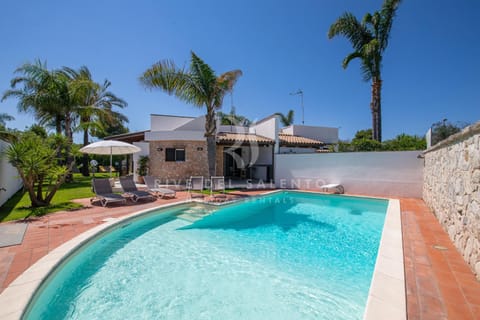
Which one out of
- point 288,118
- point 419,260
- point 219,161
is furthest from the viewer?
point 288,118

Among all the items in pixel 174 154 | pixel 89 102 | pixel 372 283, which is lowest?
pixel 372 283

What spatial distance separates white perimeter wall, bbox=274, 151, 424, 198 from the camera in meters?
14.2

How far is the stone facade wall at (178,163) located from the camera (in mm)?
18828

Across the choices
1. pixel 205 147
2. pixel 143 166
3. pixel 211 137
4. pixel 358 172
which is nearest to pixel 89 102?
pixel 143 166

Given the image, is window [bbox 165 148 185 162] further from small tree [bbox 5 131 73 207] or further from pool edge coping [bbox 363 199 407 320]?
pool edge coping [bbox 363 199 407 320]

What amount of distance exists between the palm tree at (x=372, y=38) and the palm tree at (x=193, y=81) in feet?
41.5

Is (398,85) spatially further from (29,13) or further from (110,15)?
(29,13)

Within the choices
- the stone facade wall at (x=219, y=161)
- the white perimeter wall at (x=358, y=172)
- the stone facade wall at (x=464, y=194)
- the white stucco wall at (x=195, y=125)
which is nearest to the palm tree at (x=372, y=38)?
the white perimeter wall at (x=358, y=172)

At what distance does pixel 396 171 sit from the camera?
577 inches

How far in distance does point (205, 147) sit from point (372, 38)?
712 inches

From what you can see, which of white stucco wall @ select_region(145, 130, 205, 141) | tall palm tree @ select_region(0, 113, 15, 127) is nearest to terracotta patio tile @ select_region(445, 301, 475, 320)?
white stucco wall @ select_region(145, 130, 205, 141)

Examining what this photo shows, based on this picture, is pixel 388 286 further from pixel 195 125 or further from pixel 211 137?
pixel 195 125

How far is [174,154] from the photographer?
19.0 meters

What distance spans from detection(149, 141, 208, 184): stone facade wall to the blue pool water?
9.16 meters
